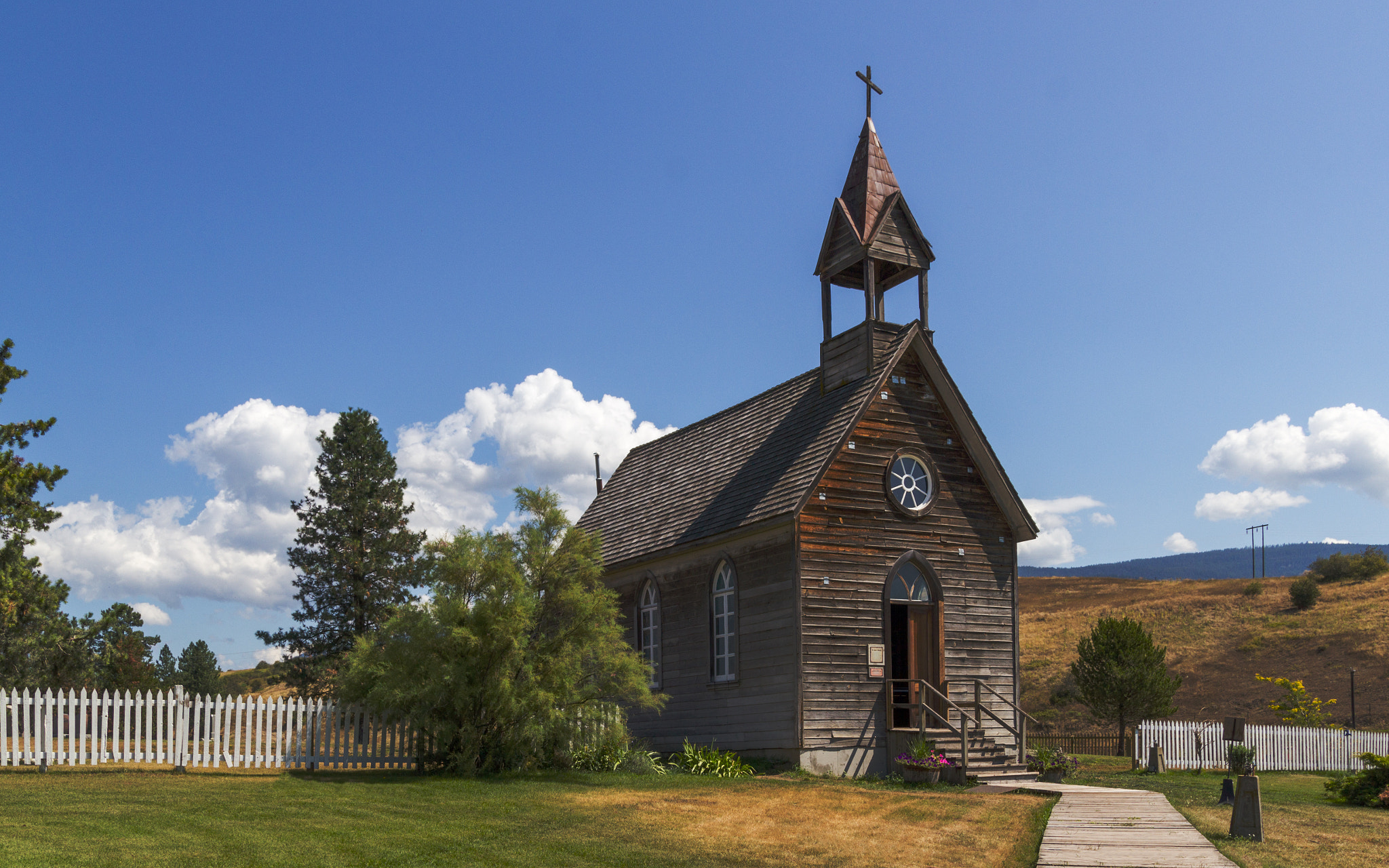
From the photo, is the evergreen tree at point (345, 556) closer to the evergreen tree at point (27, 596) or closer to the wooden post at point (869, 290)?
the evergreen tree at point (27, 596)

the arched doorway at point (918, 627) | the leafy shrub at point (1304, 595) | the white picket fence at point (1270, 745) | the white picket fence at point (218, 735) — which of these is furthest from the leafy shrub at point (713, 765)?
the leafy shrub at point (1304, 595)

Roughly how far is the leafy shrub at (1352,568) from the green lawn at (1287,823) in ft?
225

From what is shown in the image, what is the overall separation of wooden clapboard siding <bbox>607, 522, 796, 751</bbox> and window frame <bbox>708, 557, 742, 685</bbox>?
0.08 metres

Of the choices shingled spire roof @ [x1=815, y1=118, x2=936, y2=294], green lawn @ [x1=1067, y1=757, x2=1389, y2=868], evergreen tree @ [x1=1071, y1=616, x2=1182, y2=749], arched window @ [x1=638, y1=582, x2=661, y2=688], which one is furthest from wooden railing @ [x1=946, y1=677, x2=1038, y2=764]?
evergreen tree @ [x1=1071, y1=616, x2=1182, y2=749]

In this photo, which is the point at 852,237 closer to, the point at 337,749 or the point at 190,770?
the point at 337,749

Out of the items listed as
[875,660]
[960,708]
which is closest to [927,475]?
[875,660]

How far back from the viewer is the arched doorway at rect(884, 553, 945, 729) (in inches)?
831

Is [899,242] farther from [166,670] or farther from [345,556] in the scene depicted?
[166,670]

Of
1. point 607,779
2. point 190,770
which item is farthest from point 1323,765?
point 190,770

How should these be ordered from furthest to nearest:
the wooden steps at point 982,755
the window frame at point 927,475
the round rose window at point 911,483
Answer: the round rose window at point 911,483 → the window frame at point 927,475 → the wooden steps at point 982,755

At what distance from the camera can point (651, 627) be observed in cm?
2517

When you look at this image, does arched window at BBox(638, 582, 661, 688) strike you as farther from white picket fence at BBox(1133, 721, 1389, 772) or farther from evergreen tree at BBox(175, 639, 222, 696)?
evergreen tree at BBox(175, 639, 222, 696)

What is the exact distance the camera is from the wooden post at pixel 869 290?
22891 mm

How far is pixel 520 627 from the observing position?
57.4 ft
